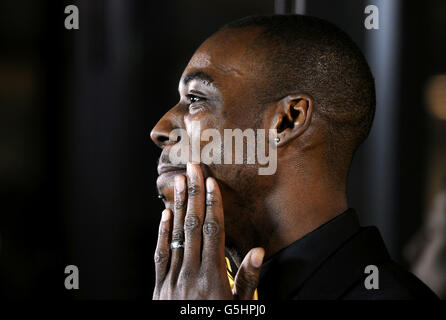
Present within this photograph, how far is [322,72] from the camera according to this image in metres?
0.98

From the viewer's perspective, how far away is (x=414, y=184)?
1.87 m

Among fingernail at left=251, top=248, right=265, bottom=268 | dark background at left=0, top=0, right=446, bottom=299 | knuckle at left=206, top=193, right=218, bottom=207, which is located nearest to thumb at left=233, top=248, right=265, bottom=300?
fingernail at left=251, top=248, right=265, bottom=268

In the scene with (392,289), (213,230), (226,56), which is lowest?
(392,289)

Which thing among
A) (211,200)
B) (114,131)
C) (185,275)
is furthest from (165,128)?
(114,131)

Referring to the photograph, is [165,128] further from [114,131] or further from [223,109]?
[114,131]

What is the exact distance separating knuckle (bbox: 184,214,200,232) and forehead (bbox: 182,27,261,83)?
25 cm

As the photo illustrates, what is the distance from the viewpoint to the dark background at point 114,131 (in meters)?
1.81

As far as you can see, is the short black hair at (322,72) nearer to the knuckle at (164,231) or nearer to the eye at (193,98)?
the eye at (193,98)

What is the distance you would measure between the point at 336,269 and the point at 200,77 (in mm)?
401

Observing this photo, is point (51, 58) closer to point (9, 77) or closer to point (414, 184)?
point (9, 77)

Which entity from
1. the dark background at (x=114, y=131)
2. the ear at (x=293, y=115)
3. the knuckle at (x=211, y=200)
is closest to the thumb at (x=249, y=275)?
the knuckle at (x=211, y=200)

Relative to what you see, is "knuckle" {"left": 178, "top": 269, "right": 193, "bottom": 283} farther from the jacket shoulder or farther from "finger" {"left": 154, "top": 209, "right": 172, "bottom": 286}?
the jacket shoulder

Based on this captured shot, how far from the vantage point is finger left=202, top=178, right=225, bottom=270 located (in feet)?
2.84
